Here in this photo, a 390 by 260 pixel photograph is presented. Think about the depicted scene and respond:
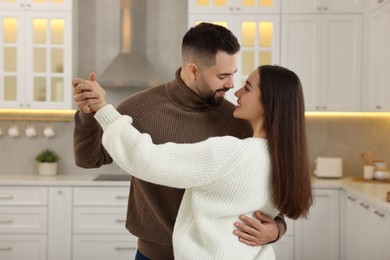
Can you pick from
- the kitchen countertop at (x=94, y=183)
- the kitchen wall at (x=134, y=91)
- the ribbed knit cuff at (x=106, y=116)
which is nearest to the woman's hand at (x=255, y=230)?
the ribbed knit cuff at (x=106, y=116)

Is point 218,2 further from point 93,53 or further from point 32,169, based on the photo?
point 32,169

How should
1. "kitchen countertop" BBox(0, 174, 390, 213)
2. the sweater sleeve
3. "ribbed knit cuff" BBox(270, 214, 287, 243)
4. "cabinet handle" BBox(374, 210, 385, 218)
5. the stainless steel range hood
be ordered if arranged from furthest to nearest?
the stainless steel range hood < "kitchen countertop" BBox(0, 174, 390, 213) < "cabinet handle" BBox(374, 210, 385, 218) < "ribbed knit cuff" BBox(270, 214, 287, 243) < the sweater sleeve

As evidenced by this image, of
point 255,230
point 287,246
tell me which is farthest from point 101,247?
point 255,230

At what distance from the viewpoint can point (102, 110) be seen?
61.8 inches

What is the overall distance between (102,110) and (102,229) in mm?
3095

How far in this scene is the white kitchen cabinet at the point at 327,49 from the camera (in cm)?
470

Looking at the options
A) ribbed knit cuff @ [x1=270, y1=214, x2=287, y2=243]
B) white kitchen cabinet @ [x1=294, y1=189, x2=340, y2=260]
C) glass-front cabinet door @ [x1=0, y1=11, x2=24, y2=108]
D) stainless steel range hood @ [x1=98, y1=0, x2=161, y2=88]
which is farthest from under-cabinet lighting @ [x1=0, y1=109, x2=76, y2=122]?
ribbed knit cuff @ [x1=270, y1=214, x2=287, y2=243]

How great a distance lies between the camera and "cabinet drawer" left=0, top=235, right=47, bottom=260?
14.8 feet

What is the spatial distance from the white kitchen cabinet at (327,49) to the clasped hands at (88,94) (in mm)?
3291

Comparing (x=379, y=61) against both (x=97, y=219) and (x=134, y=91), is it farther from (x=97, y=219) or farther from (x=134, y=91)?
(x=97, y=219)

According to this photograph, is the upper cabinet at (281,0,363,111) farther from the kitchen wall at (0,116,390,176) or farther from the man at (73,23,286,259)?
the man at (73,23,286,259)

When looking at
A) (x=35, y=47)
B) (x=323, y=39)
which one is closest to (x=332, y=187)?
(x=323, y=39)

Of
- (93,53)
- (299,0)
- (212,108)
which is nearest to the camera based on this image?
(212,108)

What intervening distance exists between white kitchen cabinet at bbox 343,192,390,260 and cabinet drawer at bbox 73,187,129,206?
1.70 meters
